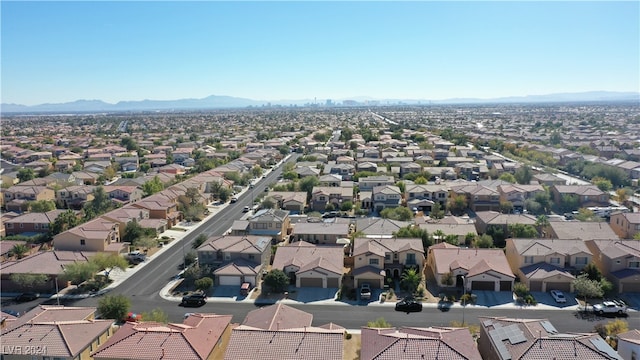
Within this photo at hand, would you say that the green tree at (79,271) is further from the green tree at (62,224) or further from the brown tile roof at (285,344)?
the brown tile roof at (285,344)

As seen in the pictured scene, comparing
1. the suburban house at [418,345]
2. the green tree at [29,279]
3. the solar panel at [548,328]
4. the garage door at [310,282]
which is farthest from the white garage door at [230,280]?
the solar panel at [548,328]

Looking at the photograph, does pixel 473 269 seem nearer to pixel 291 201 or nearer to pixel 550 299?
pixel 550 299

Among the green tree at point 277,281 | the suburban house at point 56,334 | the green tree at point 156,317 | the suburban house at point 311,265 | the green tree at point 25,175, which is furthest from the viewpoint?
the green tree at point 25,175

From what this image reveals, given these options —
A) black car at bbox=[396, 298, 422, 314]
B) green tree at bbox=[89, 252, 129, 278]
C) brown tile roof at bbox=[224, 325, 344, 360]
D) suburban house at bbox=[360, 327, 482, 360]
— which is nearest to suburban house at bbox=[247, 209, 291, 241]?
green tree at bbox=[89, 252, 129, 278]

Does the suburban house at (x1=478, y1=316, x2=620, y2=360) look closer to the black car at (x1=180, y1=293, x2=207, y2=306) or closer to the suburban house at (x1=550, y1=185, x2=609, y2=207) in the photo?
the black car at (x1=180, y1=293, x2=207, y2=306)

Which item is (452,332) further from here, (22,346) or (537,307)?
(22,346)

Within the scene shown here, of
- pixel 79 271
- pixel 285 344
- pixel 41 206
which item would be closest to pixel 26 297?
pixel 79 271

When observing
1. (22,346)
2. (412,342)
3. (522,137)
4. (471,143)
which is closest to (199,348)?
(22,346)
